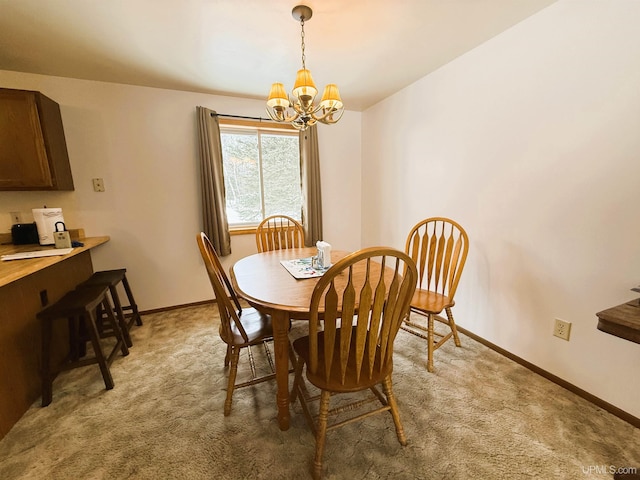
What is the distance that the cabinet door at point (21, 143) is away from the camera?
193cm

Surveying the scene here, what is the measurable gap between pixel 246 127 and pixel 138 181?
1227 mm

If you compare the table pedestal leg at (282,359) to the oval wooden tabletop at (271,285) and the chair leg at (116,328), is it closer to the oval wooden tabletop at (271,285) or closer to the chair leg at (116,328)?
the oval wooden tabletop at (271,285)

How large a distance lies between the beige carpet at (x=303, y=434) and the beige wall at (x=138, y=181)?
1.13 meters

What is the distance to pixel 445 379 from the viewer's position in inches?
67.0

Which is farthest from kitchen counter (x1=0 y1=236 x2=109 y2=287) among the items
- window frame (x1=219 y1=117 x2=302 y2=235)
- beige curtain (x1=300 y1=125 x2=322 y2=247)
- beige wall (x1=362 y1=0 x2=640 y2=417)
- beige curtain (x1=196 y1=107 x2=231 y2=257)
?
beige wall (x1=362 y1=0 x2=640 y2=417)

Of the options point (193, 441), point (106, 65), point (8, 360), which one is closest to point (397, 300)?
point (193, 441)

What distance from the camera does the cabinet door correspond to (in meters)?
1.93

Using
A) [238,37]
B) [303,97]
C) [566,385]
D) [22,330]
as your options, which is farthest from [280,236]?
[566,385]

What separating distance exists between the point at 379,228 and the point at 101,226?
2946 millimetres

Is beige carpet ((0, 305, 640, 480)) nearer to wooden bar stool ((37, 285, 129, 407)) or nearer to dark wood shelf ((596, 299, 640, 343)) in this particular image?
wooden bar stool ((37, 285, 129, 407))

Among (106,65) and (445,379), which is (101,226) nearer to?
(106,65)

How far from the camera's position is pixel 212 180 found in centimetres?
268

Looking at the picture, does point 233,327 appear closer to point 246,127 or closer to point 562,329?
point 562,329

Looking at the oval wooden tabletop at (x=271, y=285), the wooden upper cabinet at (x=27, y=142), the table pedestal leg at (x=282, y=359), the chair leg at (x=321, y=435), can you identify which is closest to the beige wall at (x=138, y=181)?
the wooden upper cabinet at (x=27, y=142)
